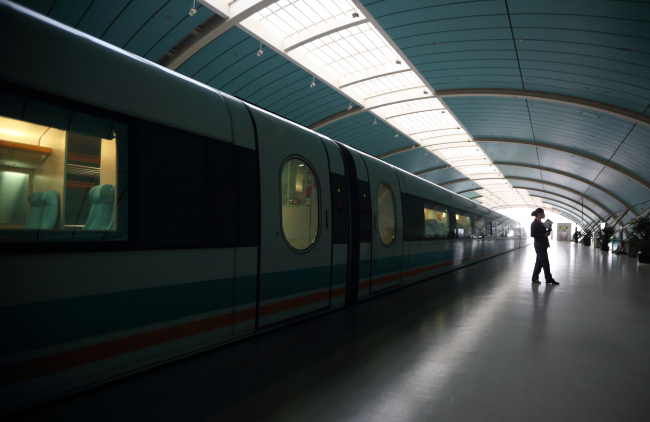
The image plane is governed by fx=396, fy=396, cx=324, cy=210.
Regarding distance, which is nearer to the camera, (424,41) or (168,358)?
(168,358)

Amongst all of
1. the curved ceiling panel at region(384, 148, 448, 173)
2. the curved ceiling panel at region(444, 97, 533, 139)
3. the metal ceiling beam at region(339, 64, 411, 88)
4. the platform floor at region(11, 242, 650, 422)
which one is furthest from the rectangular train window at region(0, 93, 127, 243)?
the curved ceiling panel at region(384, 148, 448, 173)

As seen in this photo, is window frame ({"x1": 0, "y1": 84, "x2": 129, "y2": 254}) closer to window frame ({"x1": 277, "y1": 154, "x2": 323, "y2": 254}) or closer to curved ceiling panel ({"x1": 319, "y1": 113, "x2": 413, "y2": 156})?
window frame ({"x1": 277, "y1": 154, "x2": 323, "y2": 254})

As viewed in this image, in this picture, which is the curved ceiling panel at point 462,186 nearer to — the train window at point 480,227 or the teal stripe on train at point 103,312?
the train window at point 480,227

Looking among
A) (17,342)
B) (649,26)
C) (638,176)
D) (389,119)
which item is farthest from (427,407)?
(638,176)

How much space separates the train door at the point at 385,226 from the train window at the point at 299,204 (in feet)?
6.50

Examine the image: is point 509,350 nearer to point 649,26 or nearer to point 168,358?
point 168,358

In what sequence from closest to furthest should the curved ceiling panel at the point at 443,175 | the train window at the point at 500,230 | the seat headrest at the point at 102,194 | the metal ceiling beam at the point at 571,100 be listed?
the seat headrest at the point at 102,194 < the metal ceiling beam at the point at 571,100 < the train window at the point at 500,230 < the curved ceiling panel at the point at 443,175

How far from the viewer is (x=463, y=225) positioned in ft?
48.0

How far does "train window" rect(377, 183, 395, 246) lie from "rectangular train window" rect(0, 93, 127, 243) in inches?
203

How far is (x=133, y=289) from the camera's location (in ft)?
10.5

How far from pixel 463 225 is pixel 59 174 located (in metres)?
13.7

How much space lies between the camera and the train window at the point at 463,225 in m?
13.8

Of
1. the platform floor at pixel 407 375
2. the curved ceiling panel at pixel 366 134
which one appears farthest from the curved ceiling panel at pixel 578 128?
the platform floor at pixel 407 375

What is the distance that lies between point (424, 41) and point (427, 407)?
43.9 ft
